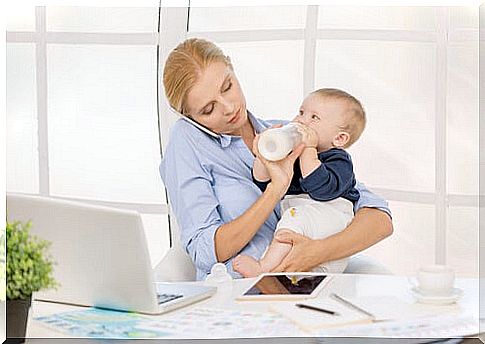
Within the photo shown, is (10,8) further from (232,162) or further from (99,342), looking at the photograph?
(99,342)

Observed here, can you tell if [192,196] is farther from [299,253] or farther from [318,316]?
[318,316]

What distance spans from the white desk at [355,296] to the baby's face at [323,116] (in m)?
0.41

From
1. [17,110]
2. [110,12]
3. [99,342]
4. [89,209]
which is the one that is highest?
[110,12]

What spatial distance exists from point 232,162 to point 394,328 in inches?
26.9

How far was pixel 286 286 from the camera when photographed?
278 centimetres

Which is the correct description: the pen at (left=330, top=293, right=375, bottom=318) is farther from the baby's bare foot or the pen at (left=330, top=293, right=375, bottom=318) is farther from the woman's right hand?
the woman's right hand

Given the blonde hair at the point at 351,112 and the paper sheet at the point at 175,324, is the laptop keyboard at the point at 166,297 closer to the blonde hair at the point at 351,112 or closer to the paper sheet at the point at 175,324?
the paper sheet at the point at 175,324

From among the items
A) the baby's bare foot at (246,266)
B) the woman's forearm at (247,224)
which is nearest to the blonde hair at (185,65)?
the woman's forearm at (247,224)

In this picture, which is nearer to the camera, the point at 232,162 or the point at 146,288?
the point at 146,288

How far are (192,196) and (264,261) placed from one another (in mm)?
284

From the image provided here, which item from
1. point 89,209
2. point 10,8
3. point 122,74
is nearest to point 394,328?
point 89,209

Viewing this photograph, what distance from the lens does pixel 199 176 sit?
2.87m

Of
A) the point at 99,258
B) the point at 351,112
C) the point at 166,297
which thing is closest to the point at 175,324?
the point at 166,297

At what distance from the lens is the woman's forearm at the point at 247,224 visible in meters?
2.86
